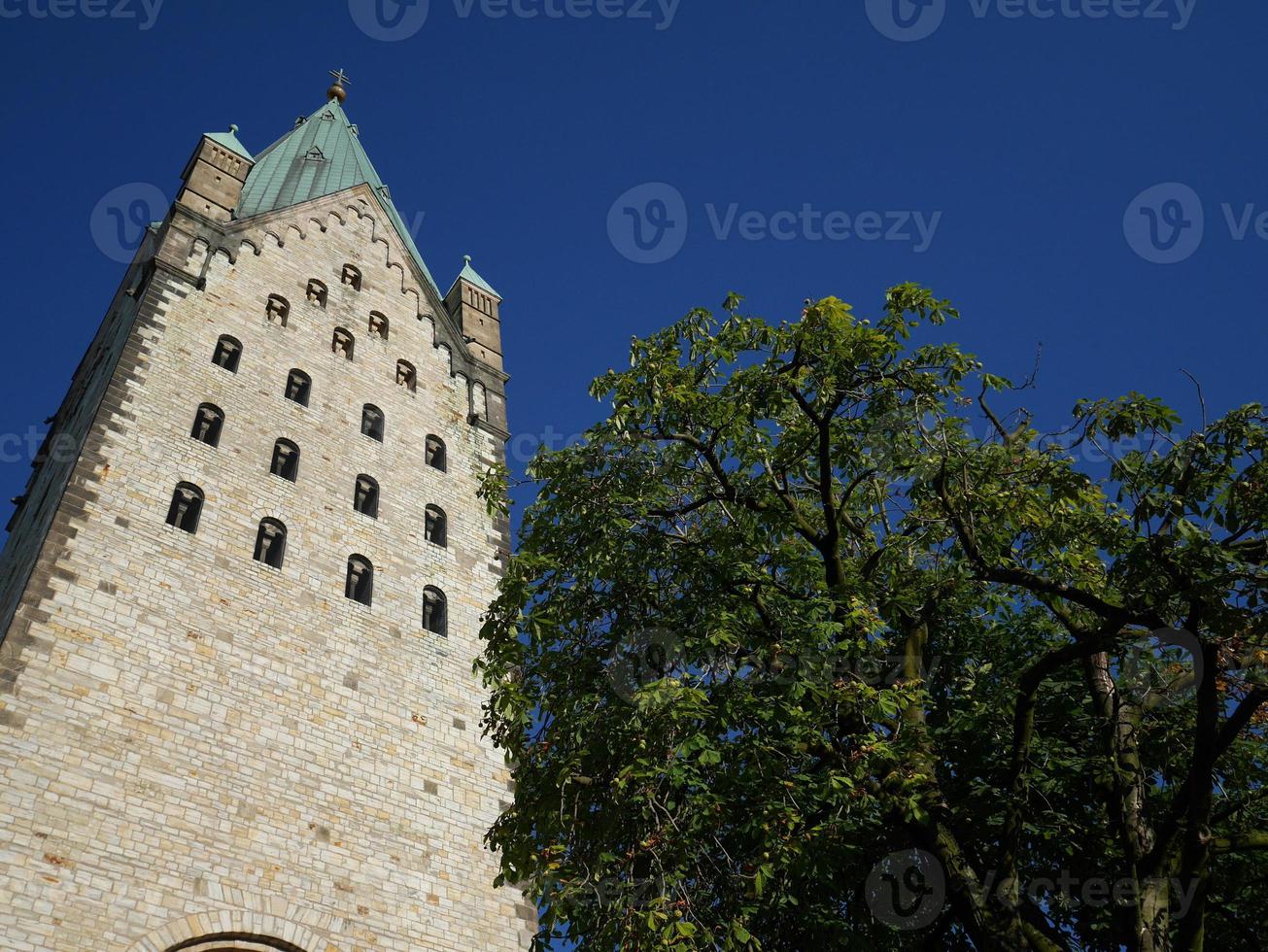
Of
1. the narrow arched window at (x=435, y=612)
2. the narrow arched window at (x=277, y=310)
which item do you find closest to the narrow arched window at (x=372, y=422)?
the narrow arched window at (x=277, y=310)

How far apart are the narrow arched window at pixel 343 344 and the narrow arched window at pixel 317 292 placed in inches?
37.4

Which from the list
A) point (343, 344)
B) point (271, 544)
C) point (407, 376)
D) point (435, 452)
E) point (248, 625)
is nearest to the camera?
point (248, 625)

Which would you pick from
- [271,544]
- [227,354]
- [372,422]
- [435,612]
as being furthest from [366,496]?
[227,354]

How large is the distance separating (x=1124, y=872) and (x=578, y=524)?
705 cm

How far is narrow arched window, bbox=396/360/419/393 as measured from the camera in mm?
29562

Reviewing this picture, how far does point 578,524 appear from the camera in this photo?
46.9 ft

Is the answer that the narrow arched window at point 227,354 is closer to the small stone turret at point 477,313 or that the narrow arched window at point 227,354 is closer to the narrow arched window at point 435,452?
the narrow arched window at point 435,452

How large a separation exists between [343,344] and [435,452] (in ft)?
12.0

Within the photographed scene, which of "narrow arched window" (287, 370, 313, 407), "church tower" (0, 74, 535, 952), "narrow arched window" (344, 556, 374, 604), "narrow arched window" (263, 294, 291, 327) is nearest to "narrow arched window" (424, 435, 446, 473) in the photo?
"church tower" (0, 74, 535, 952)

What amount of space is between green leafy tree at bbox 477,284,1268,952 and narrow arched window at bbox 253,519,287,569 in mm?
8942

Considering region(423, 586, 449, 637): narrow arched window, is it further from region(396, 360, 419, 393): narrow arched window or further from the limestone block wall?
region(396, 360, 419, 393): narrow arched window

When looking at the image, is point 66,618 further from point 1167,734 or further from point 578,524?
point 1167,734

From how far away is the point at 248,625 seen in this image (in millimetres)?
20391

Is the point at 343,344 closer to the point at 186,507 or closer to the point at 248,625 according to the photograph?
Answer: the point at 186,507
